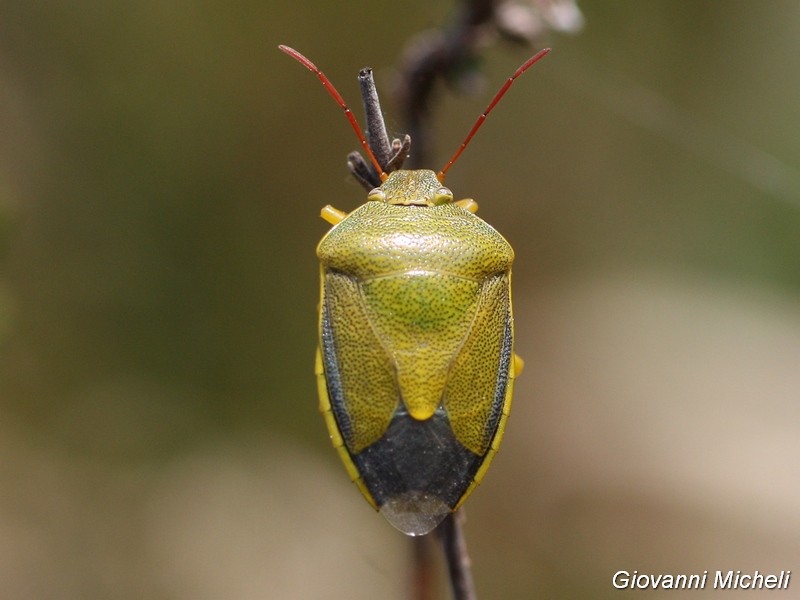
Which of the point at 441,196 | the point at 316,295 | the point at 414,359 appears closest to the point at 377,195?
the point at 441,196

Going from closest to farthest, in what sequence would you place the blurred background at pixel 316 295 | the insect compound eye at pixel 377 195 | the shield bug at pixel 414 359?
the shield bug at pixel 414 359 → the insect compound eye at pixel 377 195 → the blurred background at pixel 316 295

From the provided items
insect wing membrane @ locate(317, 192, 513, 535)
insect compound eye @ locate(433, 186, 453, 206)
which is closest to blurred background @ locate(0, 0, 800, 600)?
insect compound eye @ locate(433, 186, 453, 206)

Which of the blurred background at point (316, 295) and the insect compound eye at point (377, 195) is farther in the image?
the blurred background at point (316, 295)

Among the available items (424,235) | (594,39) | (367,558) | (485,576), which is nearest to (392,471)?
(424,235)

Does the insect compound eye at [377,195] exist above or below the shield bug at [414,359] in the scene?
above

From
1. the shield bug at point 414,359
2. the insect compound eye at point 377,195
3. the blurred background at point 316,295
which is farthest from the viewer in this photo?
the blurred background at point 316,295

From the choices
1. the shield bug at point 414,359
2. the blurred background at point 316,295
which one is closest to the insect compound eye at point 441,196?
the shield bug at point 414,359

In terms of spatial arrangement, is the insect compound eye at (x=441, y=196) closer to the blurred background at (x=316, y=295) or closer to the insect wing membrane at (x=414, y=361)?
the insect wing membrane at (x=414, y=361)
